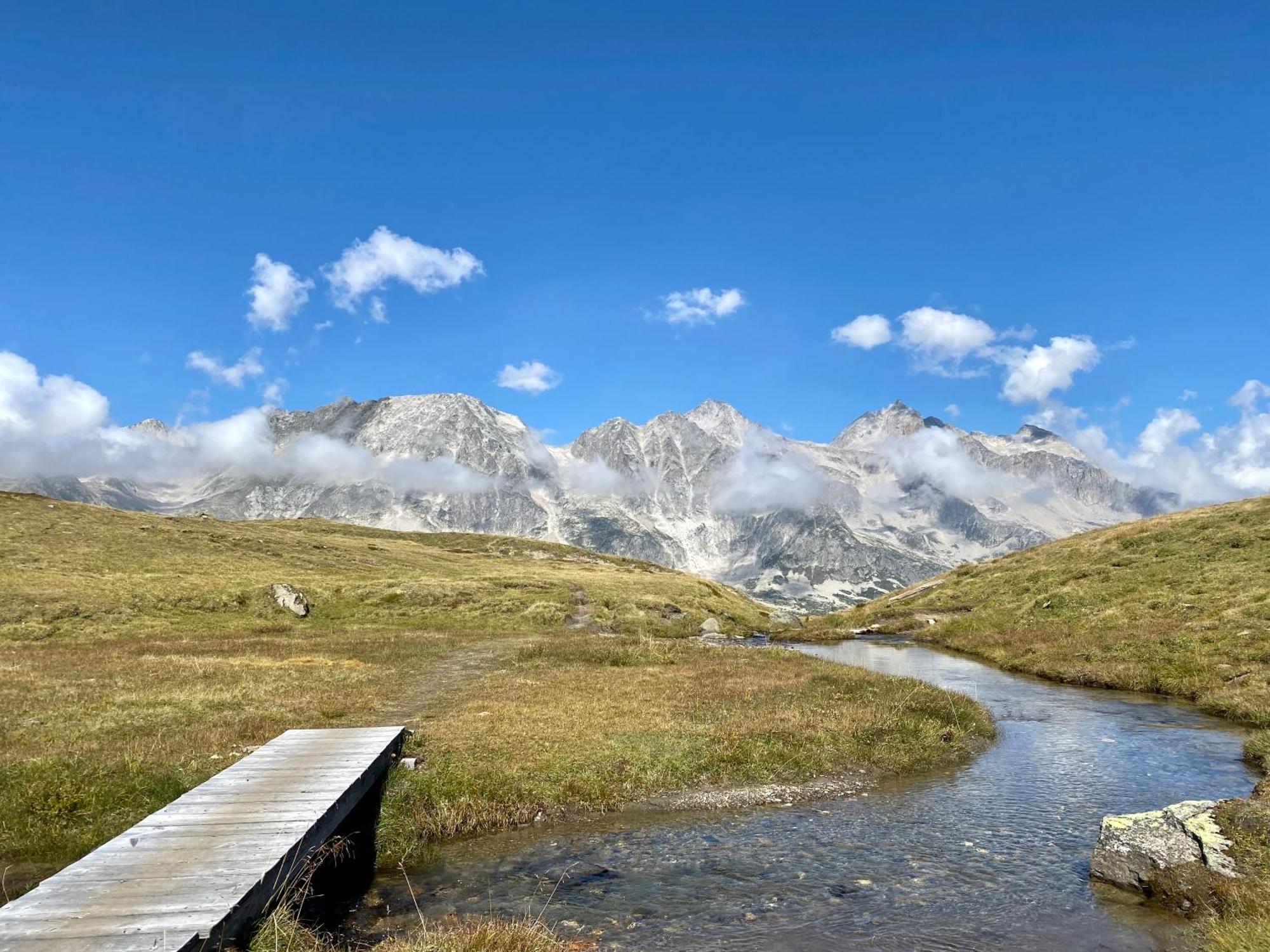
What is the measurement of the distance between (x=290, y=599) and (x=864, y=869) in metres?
62.0

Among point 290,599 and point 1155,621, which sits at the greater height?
point 1155,621

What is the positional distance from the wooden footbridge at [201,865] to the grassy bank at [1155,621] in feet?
48.0

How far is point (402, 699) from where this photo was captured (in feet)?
107

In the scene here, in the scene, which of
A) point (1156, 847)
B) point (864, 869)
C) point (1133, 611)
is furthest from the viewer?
point (1133, 611)

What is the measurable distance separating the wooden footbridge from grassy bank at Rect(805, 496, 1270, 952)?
48.0 feet

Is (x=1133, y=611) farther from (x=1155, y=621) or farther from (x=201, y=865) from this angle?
(x=201, y=865)

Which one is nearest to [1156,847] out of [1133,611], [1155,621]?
[1155,621]

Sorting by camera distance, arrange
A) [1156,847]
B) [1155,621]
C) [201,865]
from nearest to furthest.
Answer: [201,865]
[1156,847]
[1155,621]

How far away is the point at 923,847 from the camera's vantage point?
17062 millimetres

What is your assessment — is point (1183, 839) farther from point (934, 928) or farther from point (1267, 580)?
point (1267, 580)

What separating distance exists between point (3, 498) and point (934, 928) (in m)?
121

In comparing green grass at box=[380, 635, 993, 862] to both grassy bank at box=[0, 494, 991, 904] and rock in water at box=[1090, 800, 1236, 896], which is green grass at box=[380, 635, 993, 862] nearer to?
grassy bank at box=[0, 494, 991, 904]

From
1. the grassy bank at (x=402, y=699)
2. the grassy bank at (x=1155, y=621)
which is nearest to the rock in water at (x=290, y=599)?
the grassy bank at (x=402, y=699)

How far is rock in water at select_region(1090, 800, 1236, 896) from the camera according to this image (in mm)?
14266
